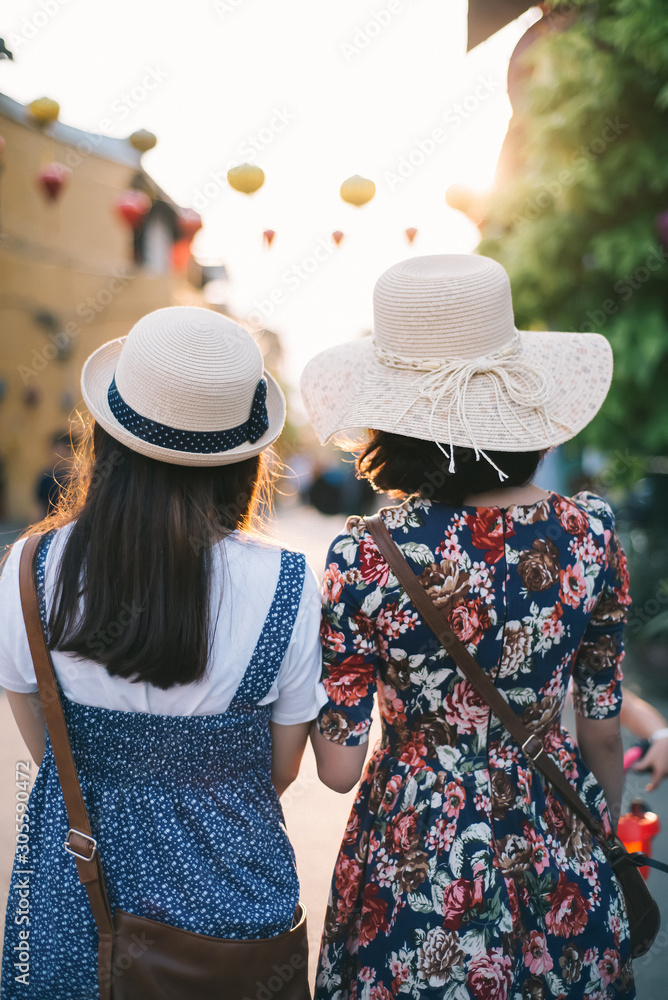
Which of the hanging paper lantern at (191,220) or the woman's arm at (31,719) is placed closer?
the woman's arm at (31,719)

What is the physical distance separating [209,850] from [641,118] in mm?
4806

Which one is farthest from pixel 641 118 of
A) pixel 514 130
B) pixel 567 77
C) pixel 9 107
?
pixel 9 107

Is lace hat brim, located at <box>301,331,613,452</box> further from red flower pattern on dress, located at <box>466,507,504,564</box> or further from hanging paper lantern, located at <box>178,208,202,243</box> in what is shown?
hanging paper lantern, located at <box>178,208,202,243</box>

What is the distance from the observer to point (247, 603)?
57.8 inches

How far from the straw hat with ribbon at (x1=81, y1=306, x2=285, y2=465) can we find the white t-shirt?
0.21m

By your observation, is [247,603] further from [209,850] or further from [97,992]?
[97,992]

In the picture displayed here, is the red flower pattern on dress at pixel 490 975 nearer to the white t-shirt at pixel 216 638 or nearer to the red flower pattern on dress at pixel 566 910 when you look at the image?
the red flower pattern on dress at pixel 566 910

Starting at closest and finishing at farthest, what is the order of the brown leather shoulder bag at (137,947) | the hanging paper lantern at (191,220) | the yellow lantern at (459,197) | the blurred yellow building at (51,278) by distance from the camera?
the brown leather shoulder bag at (137,947) < the yellow lantern at (459,197) < the hanging paper lantern at (191,220) < the blurred yellow building at (51,278)

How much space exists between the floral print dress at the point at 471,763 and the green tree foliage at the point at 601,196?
3.42 metres

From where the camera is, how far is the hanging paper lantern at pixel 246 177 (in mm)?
3713

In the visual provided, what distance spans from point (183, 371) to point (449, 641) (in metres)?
0.73

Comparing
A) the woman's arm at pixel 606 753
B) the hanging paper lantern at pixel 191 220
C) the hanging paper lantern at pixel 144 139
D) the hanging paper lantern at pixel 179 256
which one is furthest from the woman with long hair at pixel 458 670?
the hanging paper lantern at pixel 179 256

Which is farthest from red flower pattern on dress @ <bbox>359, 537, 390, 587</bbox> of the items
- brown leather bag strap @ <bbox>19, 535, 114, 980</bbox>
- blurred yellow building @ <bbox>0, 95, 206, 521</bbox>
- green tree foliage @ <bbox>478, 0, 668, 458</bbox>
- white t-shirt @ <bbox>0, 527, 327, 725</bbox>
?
blurred yellow building @ <bbox>0, 95, 206, 521</bbox>

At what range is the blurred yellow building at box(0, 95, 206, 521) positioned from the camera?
13875 mm
